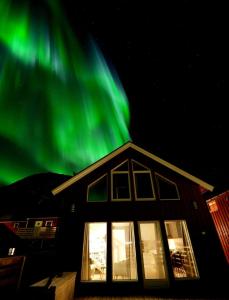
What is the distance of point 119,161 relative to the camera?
966 cm

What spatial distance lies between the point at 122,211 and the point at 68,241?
268cm

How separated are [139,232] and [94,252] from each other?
2184 millimetres

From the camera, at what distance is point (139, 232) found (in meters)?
7.72

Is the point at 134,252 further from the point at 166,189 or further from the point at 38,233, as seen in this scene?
the point at 38,233

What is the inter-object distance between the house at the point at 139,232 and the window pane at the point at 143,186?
0.16 ft

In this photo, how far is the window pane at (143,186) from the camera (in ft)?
28.4

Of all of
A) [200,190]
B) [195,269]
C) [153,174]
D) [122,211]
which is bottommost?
[195,269]

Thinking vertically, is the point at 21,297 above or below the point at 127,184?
below

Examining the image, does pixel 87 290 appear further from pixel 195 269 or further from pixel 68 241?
pixel 195 269

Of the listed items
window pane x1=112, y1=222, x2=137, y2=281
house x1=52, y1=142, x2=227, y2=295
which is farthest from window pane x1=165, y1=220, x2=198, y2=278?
window pane x1=112, y1=222, x2=137, y2=281

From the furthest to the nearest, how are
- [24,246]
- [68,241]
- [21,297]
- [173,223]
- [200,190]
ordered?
[200,190] → [173,223] → [68,241] → [24,246] → [21,297]

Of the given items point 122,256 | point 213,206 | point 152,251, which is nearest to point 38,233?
point 122,256

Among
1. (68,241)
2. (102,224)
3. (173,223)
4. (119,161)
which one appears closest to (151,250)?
(173,223)

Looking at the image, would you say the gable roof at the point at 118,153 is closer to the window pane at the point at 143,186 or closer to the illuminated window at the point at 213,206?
the window pane at the point at 143,186
